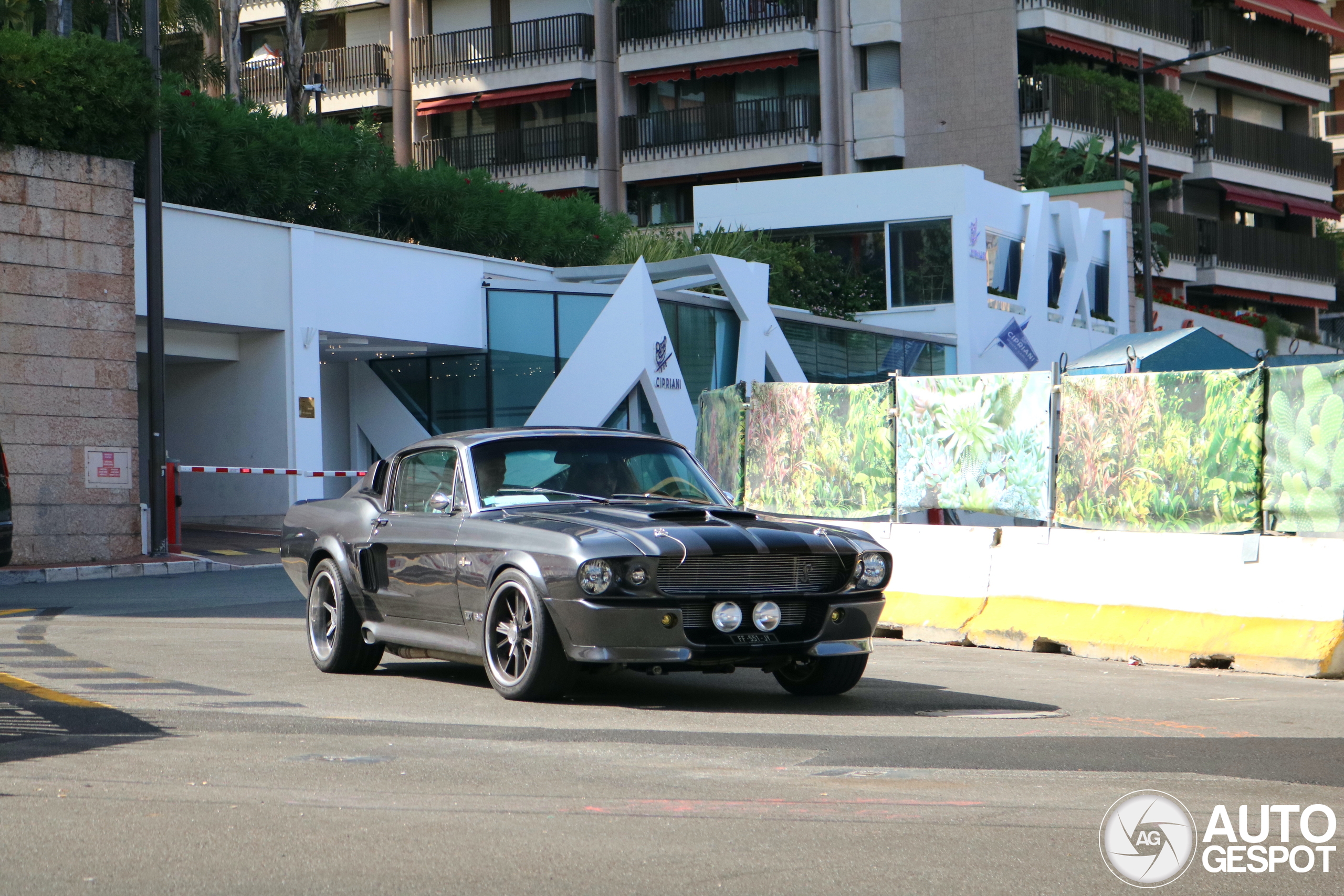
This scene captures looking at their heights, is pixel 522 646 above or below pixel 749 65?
below

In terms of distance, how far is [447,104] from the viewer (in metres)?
55.2

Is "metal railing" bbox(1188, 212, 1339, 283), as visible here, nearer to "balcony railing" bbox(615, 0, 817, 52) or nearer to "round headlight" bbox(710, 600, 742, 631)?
"balcony railing" bbox(615, 0, 817, 52)

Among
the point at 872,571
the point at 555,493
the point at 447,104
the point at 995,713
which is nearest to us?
the point at 995,713

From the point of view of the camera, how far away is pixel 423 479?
978 centimetres

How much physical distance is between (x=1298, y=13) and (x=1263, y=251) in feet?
27.7

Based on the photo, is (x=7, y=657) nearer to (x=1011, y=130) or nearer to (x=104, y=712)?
(x=104, y=712)

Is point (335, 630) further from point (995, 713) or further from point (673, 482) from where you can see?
point (995, 713)

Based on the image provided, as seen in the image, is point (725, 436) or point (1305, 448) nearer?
point (1305, 448)

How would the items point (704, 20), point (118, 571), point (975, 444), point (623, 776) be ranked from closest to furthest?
1. point (623, 776)
2. point (975, 444)
3. point (118, 571)
4. point (704, 20)

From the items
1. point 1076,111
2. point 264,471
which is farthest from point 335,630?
point 1076,111

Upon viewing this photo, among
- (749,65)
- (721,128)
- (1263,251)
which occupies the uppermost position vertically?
(749,65)

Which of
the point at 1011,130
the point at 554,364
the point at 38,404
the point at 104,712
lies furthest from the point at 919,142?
the point at 104,712

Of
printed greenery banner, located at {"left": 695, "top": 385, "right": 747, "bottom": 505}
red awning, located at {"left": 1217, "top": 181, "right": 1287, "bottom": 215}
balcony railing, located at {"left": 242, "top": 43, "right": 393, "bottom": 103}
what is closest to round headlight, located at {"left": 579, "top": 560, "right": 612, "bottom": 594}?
printed greenery banner, located at {"left": 695, "top": 385, "right": 747, "bottom": 505}

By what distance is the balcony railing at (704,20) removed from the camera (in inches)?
1983
